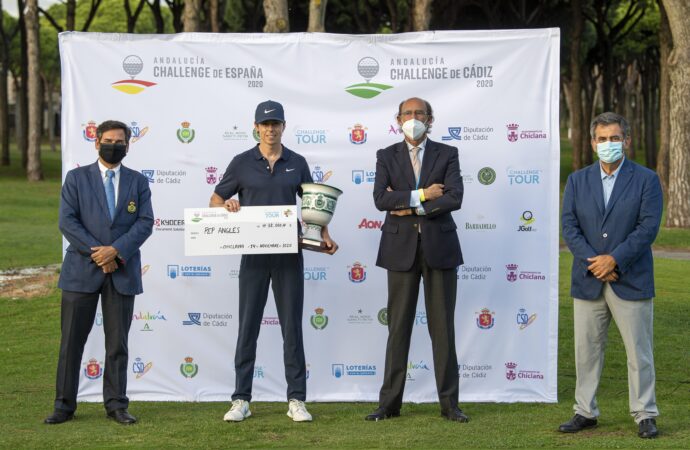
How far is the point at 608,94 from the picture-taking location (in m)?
43.7

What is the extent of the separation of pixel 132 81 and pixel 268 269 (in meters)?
2.11

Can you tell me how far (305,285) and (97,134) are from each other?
87.9 inches

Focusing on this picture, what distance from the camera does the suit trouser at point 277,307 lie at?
8.95 m

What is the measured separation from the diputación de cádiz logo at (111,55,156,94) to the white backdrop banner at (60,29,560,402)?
0.04 ft

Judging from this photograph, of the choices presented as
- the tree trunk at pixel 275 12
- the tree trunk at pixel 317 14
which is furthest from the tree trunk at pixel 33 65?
the tree trunk at pixel 275 12

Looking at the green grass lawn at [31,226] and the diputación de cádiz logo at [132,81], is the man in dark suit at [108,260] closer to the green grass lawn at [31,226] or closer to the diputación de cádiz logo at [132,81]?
the diputación de cádiz logo at [132,81]

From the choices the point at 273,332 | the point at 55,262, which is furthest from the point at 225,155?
the point at 55,262

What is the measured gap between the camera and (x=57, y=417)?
28.7 ft

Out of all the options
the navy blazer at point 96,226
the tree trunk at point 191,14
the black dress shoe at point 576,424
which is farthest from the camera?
the tree trunk at point 191,14

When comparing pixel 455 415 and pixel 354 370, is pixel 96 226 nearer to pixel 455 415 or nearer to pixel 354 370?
pixel 354 370

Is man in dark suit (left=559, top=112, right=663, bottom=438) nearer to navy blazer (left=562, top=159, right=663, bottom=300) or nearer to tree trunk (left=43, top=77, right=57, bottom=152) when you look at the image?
navy blazer (left=562, top=159, right=663, bottom=300)

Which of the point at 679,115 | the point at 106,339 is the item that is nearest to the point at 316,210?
the point at 106,339

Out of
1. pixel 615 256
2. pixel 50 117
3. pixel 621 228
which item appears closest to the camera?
A: pixel 615 256

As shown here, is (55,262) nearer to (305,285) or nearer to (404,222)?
(305,285)
